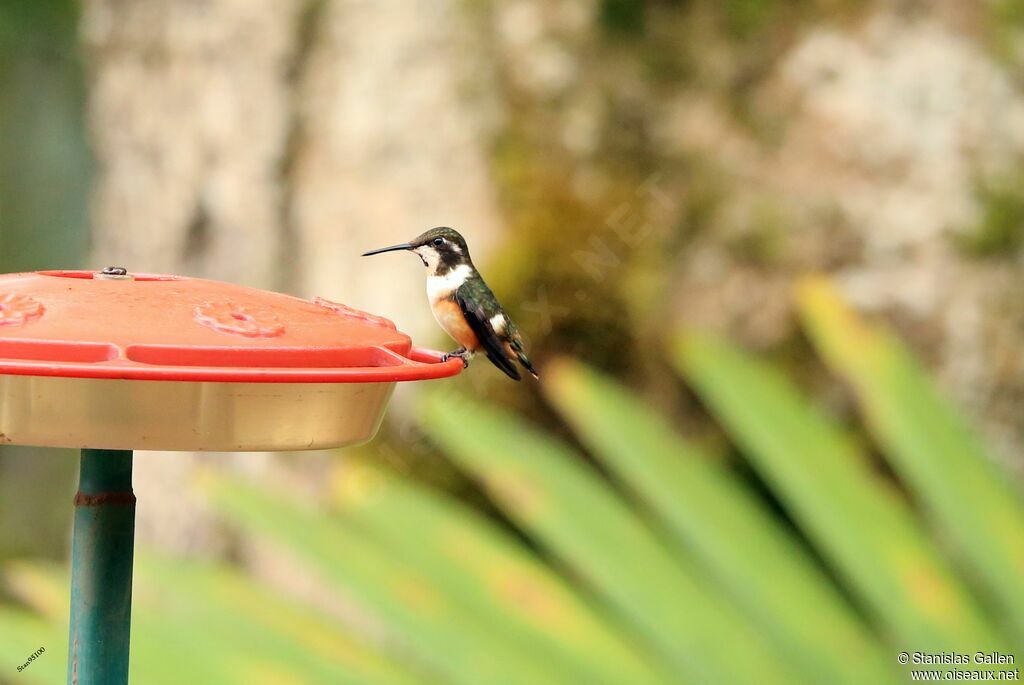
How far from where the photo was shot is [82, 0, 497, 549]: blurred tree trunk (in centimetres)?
366

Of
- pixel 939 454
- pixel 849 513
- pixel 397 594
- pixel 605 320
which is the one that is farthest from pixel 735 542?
pixel 605 320

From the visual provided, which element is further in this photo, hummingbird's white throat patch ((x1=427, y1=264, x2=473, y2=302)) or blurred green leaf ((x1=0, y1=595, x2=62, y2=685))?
blurred green leaf ((x1=0, y1=595, x2=62, y2=685))

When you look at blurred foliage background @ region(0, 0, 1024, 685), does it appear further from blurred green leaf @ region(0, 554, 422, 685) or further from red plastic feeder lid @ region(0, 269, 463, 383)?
red plastic feeder lid @ region(0, 269, 463, 383)

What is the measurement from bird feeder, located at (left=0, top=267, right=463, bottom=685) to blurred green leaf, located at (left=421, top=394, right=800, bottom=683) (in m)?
0.97

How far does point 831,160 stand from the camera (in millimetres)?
3445

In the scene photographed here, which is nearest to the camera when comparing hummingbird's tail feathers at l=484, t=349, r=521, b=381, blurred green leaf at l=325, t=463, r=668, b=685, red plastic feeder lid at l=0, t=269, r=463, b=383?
red plastic feeder lid at l=0, t=269, r=463, b=383

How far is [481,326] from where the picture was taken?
1337mm

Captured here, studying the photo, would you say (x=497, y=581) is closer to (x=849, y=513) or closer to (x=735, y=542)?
(x=735, y=542)

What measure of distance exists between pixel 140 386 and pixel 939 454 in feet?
4.77

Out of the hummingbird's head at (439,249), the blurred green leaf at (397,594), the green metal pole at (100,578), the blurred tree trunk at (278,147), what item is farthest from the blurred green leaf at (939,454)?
the blurred tree trunk at (278,147)

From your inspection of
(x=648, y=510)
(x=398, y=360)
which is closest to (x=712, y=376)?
(x=648, y=510)

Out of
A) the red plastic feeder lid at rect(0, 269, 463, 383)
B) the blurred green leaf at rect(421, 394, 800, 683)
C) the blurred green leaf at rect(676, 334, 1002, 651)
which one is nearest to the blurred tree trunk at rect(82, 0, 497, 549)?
the blurred green leaf at rect(421, 394, 800, 683)

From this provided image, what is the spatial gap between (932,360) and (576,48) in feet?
4.32

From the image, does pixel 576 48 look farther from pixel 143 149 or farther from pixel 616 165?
pixel 143 149
